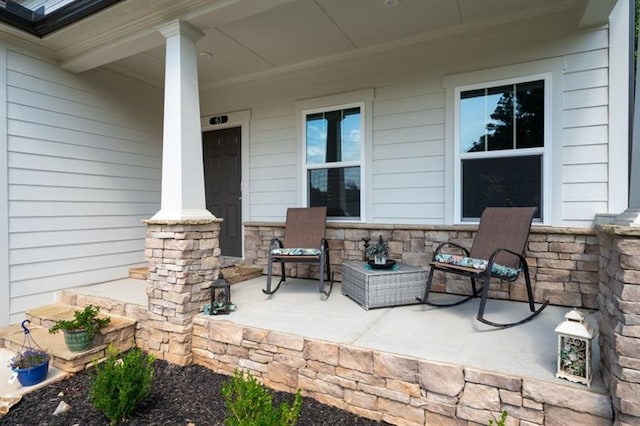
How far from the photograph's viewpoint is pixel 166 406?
232 cm

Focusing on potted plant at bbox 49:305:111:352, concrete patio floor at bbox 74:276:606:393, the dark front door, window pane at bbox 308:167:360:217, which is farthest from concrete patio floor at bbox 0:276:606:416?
the dark front door

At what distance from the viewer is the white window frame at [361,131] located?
3.94 meters

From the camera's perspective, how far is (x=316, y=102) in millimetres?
4227

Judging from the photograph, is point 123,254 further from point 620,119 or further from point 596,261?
point 620,119

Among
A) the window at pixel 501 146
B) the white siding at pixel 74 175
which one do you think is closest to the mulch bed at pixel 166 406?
the white siding at pixel 74 175

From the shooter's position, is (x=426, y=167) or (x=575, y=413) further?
(x=426, y=167)

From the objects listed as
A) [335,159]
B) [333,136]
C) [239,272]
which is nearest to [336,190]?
[335,159]

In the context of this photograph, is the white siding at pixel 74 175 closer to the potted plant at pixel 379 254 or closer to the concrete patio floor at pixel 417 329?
the concrete patio floor at pixel 417 329

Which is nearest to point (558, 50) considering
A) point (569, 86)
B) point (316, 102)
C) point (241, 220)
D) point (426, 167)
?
point (569, 86)

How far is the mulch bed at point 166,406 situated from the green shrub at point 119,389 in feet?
0.36

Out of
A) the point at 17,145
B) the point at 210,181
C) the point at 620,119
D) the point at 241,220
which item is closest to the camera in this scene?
the point at 620,119

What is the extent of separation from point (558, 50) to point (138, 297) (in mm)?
4745

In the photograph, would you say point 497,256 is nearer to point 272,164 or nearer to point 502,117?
point 502,117

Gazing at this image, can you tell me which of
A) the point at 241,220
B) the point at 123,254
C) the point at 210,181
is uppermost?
the point at 210,181
